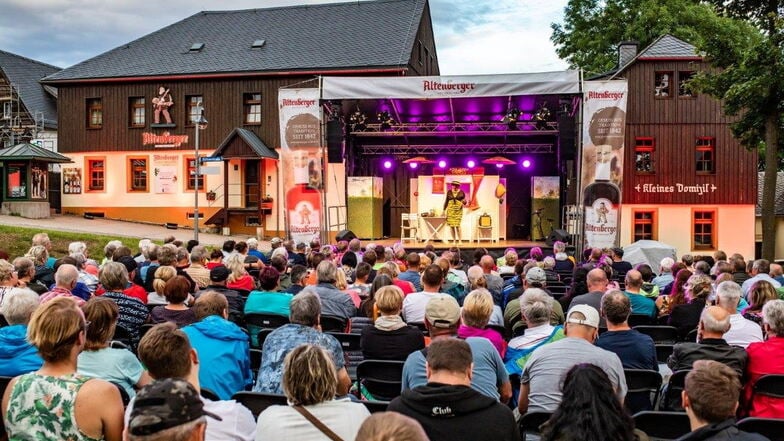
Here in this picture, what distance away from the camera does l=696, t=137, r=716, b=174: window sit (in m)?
23.4

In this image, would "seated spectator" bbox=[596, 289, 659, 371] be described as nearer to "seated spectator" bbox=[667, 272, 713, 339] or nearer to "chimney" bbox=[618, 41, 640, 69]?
"seated spectator" bbox=[667, 272, 713, 339]

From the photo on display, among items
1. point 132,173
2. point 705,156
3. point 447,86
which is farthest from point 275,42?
point 705,156

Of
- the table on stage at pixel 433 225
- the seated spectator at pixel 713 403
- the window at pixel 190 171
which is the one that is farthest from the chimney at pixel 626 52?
the seated spectator at pixel 713 403

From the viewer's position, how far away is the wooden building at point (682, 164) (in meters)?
23.3

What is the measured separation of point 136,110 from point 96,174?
317 cm

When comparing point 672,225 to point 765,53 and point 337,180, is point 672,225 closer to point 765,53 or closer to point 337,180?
point 765,53

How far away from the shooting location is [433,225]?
66.3 ft

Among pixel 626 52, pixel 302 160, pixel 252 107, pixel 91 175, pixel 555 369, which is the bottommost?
pixel 555 369

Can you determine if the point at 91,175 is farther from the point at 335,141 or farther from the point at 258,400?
the point at 258,400

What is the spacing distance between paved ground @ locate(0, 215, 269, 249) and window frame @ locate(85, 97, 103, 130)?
13.1 ft

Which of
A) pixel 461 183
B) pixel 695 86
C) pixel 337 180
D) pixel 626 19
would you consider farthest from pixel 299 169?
pixel 626 19

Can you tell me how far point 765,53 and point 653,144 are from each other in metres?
8.56

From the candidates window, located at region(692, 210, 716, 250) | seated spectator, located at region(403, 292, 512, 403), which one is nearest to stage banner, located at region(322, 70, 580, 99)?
window, located at region(692, 210, 716, 250)

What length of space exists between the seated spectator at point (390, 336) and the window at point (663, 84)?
21.4 m
